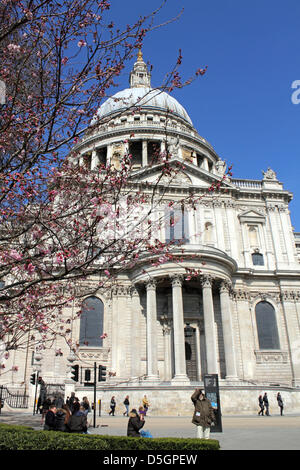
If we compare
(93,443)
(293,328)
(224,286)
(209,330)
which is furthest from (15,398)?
(93,443)

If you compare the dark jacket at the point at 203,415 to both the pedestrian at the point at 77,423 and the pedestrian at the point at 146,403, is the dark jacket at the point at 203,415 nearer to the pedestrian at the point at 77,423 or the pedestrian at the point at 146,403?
the pedestrian at the point at 77,423

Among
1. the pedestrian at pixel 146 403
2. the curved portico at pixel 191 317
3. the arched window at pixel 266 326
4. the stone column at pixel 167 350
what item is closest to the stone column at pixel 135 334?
the curved portico at pixel 191 317

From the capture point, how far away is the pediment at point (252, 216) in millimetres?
39188

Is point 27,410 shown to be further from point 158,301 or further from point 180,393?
point 158,301

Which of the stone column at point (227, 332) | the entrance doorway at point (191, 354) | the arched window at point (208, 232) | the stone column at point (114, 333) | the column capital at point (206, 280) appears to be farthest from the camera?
the arched window at point (208, 232)

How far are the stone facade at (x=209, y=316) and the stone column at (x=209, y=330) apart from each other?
73 millimetres

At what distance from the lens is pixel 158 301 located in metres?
34.0

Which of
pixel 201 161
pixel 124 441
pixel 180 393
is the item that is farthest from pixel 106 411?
pixel 201 161

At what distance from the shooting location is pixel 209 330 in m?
29.6

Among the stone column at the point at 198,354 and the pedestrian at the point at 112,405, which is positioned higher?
the stone column at the point at 198,354

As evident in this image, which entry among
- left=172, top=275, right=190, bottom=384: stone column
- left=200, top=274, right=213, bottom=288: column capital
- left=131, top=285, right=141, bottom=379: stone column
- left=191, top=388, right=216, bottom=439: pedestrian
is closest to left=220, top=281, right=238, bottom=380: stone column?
left=200, top=274, right=213, bottom=288: column capital

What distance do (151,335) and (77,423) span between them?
18263 millimetres

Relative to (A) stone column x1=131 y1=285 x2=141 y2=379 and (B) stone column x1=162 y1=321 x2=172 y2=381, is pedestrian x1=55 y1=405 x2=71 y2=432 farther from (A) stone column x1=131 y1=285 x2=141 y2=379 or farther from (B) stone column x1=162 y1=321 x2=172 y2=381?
(B) stone column x1=162 y1=321 x2=172 y2=381

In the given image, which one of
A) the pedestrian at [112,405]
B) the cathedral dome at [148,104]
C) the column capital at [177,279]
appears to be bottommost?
the pedestrian at [112,405]
